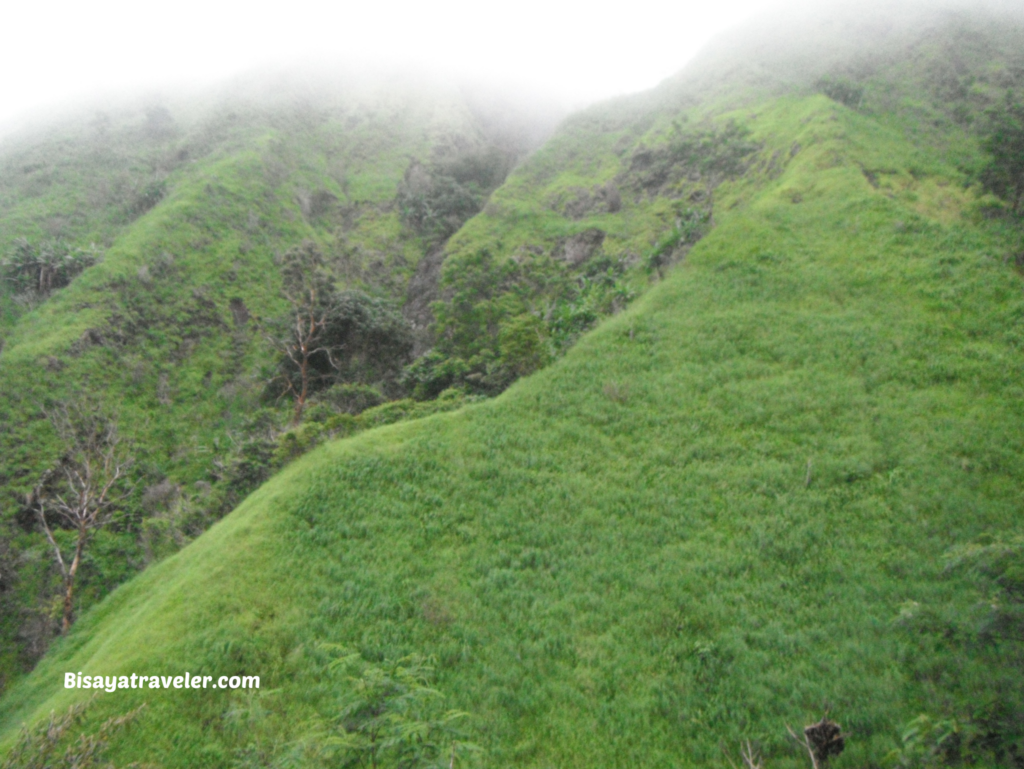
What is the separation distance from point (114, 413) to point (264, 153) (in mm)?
34276

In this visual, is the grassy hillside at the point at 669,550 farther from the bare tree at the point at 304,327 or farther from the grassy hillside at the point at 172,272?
the bare tree at the point at 304,327

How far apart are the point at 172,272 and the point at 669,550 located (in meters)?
40.3

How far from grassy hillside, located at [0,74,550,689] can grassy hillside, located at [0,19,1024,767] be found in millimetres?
10156

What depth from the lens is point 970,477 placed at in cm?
1198

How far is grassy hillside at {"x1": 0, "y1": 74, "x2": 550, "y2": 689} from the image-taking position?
24.5 metres

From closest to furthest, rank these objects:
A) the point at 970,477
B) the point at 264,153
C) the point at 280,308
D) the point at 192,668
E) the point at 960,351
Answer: the point at 192,668 → the point at 970,477 → the point at 960,351 → the point at 280,308 → the point at 264,153

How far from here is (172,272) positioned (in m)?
38.2

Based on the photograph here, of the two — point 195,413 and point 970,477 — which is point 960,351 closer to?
point 970,477

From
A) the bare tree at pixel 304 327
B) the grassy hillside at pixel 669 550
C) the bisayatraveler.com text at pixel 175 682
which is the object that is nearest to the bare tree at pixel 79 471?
the bare tree at pixel 304 327

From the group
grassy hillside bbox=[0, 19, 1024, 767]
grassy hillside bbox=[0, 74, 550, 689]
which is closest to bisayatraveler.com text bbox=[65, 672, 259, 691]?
grassy hillside bbox=[0, 19, 1024, 767]

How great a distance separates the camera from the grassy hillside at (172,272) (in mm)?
24516

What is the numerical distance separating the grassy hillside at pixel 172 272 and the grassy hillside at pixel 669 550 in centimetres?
1016

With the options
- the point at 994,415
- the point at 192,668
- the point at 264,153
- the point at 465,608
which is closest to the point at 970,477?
the point at 994,415

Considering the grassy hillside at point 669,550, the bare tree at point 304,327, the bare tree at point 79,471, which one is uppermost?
the grassy hillside at point 669,550
